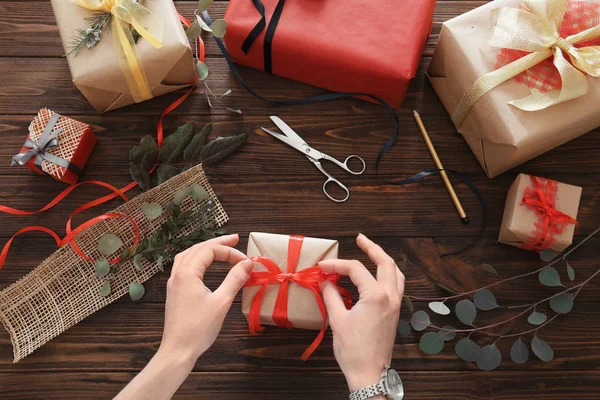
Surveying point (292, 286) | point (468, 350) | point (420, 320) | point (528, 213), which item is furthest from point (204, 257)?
point (528, 213)

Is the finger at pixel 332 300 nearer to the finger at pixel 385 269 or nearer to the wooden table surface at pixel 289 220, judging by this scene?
the finger at pixel 385 269

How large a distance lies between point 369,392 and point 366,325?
0.35ft

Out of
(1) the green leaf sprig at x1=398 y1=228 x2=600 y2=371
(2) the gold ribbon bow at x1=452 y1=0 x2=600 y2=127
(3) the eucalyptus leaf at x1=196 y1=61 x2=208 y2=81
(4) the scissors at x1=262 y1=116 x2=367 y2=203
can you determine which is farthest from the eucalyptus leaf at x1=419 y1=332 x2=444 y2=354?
(3) the eucalyptus leaf at x1=196 y1=61 x2=208 y2=81

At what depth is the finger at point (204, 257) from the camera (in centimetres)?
88

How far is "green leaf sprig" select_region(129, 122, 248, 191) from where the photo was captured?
45.1 inches

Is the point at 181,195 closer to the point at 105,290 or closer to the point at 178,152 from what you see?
the point at 178,152

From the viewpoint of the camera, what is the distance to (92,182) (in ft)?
3.76

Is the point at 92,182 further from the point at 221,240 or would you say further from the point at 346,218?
the point at 346,218

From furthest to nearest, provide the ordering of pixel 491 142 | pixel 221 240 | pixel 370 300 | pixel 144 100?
1. pixel 144 100
2. pixel 491 142
3. pixel 221 240
4. pixel 370 300

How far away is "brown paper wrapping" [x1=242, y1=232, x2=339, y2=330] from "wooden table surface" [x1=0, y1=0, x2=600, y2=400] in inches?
5.8

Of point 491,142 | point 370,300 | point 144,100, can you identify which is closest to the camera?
point 370,300

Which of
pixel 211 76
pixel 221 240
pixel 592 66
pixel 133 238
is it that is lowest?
pixel 133 238

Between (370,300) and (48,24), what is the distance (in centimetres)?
106

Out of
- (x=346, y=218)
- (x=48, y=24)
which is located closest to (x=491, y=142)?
(x=346, y=218)
